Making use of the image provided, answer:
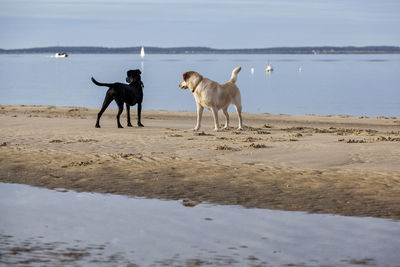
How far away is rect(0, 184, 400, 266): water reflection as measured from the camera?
605 centimetres

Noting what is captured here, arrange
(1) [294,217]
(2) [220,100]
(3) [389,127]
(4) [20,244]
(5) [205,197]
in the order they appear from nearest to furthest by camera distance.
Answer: (4) [20,244], (1) [294,217], (5) [205,197], (2) [220,100], (3) [389,127]

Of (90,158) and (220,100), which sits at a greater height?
(220,100)

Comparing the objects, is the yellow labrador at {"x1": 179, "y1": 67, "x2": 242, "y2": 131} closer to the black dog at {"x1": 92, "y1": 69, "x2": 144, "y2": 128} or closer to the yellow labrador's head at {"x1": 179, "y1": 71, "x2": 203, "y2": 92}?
the yellow labrador's head at {"x1": 179, "y1": 71, "x2": 203, "y2": 92}

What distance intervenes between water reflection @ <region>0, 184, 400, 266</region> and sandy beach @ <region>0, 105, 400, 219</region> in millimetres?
681

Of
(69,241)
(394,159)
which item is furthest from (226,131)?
(69,241)

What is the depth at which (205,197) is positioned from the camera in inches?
359

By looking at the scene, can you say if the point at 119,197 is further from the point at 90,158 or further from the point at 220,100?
the point at 220,100

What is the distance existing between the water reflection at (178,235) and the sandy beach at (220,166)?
2.23ft

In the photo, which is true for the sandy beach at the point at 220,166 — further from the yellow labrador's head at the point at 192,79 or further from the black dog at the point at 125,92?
the yellow labrador's head at the point at 192,79

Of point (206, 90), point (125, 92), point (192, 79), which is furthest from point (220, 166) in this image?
point (125, 92)

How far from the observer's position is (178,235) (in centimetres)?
699

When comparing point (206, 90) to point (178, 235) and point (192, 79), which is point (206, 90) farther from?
point (178, 235)

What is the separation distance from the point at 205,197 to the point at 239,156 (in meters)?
3.36

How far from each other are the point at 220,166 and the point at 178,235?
169 inches
